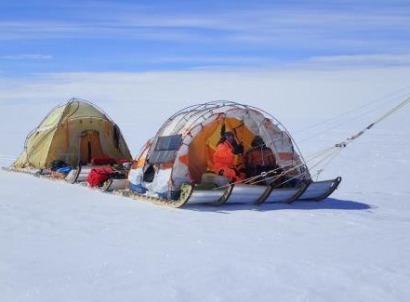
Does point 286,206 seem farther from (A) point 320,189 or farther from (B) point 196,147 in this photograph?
(B) point 196,147

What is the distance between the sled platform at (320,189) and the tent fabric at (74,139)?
6.59m

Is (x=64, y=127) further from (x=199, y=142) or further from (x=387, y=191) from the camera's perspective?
(x=387, y=191)

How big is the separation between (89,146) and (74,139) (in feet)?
1.43

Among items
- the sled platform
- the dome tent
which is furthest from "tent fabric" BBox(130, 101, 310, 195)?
the sled platform

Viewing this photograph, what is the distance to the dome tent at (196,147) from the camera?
12.0m

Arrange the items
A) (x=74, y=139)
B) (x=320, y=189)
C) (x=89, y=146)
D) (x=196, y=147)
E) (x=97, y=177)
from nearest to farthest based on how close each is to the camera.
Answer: (x=320, y=189) < (x=196, y=147) < (x=97, y=177) < (x=74, y=139) < (x=89, y=146)

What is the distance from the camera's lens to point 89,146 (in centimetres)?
1716

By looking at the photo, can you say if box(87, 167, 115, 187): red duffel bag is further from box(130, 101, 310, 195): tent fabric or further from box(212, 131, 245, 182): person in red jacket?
box(212, 131, 245, 182): person in red jacket

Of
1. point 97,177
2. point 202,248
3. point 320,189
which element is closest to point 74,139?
point 97,177

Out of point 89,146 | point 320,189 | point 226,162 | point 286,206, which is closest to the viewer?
point 286,206

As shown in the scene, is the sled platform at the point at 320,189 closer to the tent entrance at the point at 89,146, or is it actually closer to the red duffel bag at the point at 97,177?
the red duffel bag at the point at 97,177

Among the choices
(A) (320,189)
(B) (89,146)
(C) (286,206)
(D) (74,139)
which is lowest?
(C) (286,206)

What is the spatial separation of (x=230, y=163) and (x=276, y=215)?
1.88m

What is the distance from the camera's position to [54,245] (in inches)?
334
